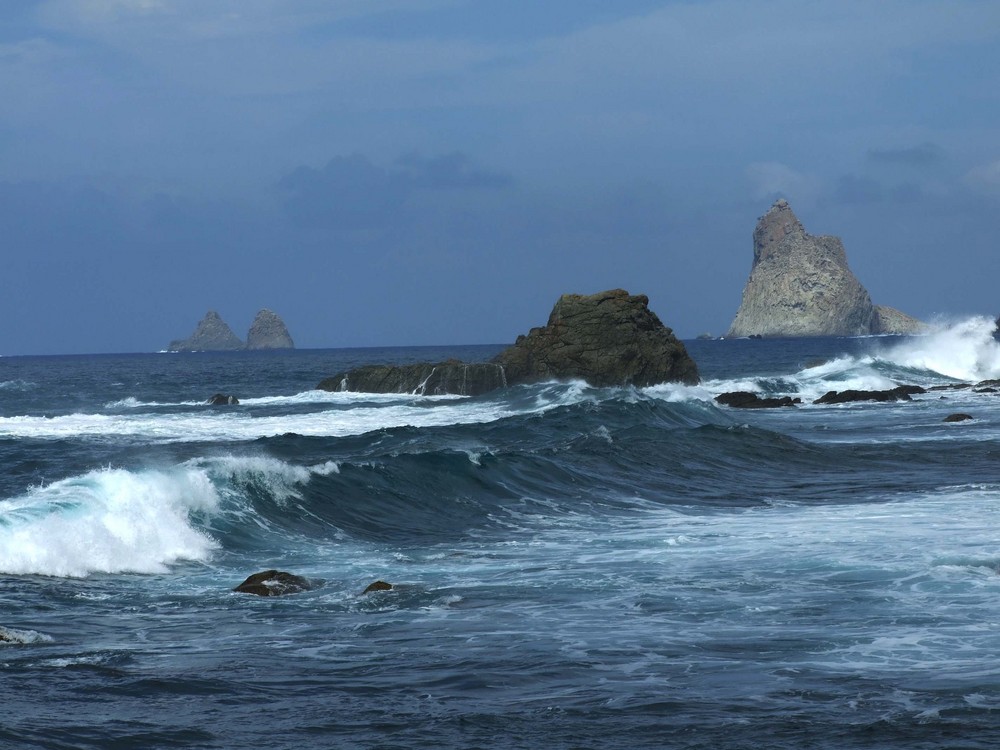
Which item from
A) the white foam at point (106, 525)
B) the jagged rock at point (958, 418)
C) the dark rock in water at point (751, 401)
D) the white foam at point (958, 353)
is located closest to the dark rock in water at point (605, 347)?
the dark rock in water at point (751, 401)

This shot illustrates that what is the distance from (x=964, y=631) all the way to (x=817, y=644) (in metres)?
1.35

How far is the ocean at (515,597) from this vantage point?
805cm

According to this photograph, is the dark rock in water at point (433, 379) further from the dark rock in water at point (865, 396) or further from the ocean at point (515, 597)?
the ocean at point (515, 597)

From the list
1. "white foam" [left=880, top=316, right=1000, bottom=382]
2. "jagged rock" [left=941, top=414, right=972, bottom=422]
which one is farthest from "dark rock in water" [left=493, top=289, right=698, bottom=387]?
"white foam" [left=880, top=316, right=1000, bottom=382]

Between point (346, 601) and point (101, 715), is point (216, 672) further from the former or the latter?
point (346, 601)

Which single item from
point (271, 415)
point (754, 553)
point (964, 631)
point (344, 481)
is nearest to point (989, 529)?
point (754, 553)

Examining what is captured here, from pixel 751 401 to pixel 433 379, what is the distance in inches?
513

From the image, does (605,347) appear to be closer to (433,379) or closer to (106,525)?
(433,379)

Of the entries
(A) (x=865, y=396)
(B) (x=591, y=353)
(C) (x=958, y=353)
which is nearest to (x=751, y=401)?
(A) (x=865, y=396)

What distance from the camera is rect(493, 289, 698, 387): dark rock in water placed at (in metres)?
47.3

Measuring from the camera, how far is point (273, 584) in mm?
12664

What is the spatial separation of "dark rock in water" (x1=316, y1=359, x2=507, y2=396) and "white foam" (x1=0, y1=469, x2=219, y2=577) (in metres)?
30.7

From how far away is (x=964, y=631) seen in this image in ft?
33.9

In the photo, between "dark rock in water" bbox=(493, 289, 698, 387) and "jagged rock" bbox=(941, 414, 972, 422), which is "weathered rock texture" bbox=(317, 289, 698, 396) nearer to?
"dark rock in water" bbox=(493, 289, 698, 387)
